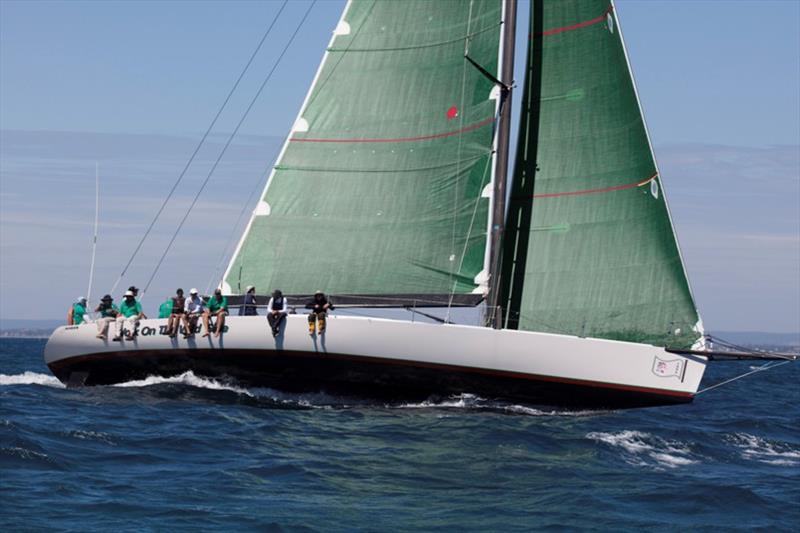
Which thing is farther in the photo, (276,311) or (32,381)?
(32,381)

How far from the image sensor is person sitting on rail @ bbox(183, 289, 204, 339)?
844 inches

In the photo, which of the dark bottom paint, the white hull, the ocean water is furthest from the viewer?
the dark bottom paint

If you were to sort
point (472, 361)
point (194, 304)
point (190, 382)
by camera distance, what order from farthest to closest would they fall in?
point (194, 304), point (190, 382), point (472, 361)

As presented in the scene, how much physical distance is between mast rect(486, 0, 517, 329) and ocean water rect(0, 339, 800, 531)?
7.02 ft

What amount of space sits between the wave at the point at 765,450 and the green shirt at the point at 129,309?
11.5 m

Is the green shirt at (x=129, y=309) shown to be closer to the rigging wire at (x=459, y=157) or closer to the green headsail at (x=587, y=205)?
the rigging wire at (x=459, y=157)

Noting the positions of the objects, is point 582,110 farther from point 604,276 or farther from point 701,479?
point 701,479

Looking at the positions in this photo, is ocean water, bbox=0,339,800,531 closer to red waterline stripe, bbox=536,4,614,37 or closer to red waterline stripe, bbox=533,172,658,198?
red waterline stripe, bbox=533,172,658,198

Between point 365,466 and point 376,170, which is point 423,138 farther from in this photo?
point 365,466

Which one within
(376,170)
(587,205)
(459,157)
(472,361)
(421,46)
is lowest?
(472,361)

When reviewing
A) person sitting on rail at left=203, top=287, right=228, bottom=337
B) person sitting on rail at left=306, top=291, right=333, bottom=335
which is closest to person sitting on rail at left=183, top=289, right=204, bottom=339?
person sitting on rail at left=203, top=287, right=228, bottom=337

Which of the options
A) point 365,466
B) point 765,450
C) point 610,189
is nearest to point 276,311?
point 610,189

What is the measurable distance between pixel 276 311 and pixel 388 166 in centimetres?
348

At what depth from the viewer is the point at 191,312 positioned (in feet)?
71.6
